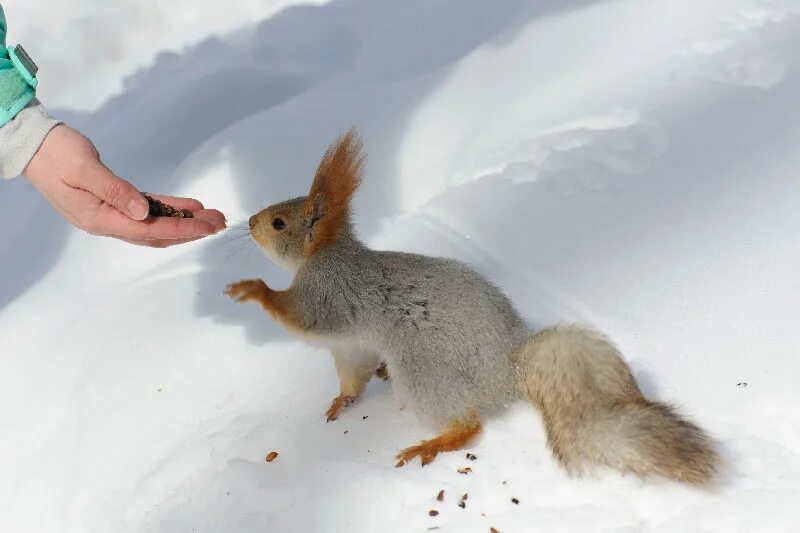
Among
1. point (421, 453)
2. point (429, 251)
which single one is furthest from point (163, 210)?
point (421, 453)

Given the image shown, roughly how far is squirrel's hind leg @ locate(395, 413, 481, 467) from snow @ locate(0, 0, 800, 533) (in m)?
0.04

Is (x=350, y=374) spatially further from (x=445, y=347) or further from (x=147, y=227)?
(x=147, y=227)

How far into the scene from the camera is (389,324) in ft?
5.24

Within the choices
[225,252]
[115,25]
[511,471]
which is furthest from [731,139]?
[115,25]

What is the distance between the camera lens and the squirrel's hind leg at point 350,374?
1.71m

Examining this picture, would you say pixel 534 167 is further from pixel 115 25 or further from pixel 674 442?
pixel 115 25

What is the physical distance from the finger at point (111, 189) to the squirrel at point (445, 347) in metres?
0.27

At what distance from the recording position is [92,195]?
166 centimetres

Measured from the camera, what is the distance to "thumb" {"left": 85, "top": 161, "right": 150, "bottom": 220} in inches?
64.4

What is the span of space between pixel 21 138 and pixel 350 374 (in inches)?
33.3

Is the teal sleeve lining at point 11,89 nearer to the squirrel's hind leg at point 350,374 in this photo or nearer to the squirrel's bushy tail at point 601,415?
the squirrel's hind leg at point 350,374

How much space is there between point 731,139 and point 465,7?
1256mm

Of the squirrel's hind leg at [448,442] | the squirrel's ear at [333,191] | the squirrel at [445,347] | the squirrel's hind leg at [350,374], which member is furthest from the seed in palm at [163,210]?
the squirrel's hind leg at [448,442]

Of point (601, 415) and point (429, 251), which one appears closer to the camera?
point (601, 415)
